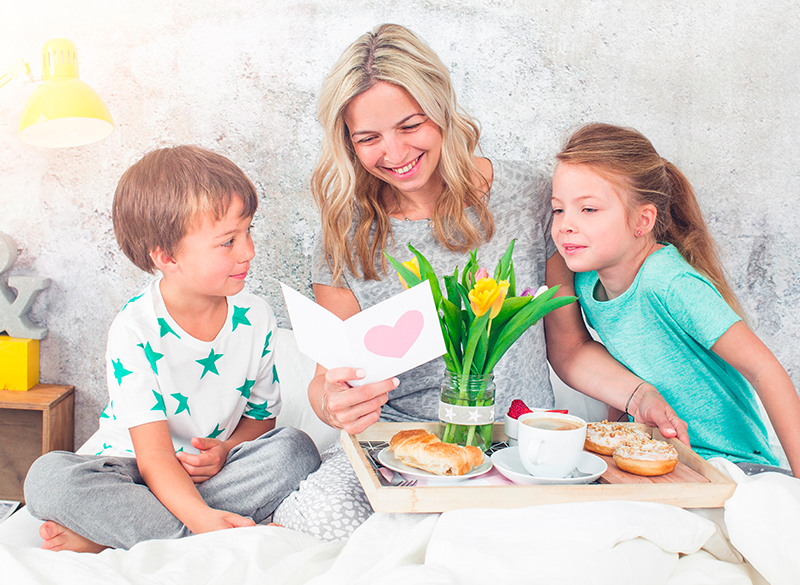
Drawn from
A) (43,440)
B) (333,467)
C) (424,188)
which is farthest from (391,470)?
(43,440)

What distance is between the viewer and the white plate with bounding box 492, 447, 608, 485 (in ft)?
2.70

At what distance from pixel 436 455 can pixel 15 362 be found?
1.69 m

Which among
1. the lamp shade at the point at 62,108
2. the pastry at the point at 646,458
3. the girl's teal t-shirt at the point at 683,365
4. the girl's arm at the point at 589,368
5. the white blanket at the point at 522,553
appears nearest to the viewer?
the white blanket at the point at 522,553

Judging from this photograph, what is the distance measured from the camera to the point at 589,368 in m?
1.33

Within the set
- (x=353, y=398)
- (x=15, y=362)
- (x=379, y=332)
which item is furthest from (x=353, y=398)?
(x=15, y=362)

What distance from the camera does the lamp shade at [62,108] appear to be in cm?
158

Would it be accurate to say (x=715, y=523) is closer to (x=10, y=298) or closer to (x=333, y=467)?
(x=333, y=467)

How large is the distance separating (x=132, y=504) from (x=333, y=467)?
0.36 meters

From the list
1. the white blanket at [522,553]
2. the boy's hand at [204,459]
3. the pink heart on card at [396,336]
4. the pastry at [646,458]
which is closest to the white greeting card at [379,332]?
the pink heart on card at [396,336]

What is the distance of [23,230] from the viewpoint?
1999mm

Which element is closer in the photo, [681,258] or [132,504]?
[132,504]

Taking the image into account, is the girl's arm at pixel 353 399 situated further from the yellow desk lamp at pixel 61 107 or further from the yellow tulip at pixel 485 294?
the yellow desk lamp at pixel 61 107

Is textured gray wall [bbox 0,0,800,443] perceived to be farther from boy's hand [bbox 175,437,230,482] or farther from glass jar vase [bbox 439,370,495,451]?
glass jar vase [bbox 439,370,495,451]

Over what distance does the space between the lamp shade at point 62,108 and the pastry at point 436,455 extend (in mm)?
1328
